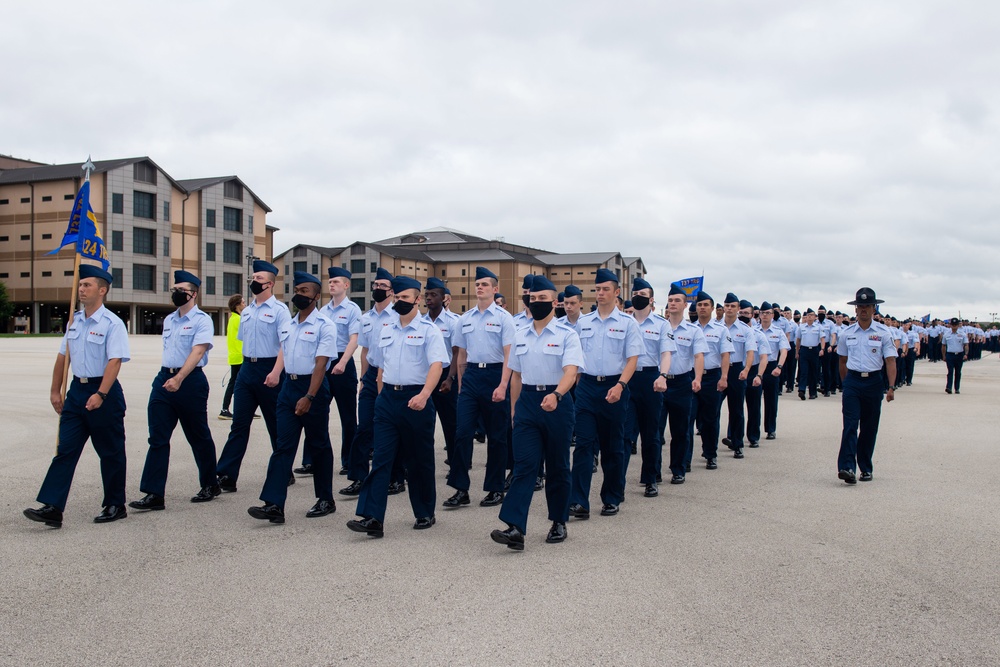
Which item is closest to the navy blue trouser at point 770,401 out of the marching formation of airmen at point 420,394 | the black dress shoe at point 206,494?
the marching formation of airmen at point 420,394

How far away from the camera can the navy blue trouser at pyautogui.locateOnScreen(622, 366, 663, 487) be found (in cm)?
807

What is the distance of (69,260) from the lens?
62312mm

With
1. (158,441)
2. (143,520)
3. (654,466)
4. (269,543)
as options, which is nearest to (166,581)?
(269,543)

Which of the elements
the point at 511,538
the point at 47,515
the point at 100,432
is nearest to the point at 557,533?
the point at 511,538

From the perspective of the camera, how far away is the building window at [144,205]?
64.2 m

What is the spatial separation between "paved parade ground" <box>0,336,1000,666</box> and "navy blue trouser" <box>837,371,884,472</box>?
41 cm

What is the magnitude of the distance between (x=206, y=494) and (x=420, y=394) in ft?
8.41

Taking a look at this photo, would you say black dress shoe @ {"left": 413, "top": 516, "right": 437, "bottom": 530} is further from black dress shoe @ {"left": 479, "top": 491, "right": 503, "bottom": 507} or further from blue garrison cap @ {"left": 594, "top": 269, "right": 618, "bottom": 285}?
blue garrison cap @ {"left": 594, "top": 269, "right": 618, "bottom": 285}

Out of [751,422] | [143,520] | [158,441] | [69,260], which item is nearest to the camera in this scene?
[143,520]

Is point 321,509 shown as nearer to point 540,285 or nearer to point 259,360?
point 259,360

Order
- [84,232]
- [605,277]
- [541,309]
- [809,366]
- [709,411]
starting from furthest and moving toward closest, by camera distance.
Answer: [809,366] → [709,411] → [84,232] → [605,277] → [541,309]

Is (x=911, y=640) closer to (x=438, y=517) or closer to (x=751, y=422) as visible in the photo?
(x=438, y=517)

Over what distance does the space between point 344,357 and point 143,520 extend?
2621 mm

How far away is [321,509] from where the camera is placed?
6.92 meters
